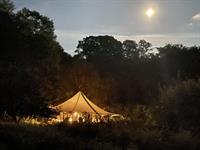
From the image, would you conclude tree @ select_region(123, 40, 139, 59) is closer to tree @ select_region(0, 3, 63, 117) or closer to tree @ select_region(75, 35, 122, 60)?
tree @ select_region(75, 35, 122, 60)

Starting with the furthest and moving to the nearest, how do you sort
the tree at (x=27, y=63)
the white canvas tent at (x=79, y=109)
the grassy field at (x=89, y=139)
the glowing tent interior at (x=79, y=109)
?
1. the white canvas tent at (x=79, y=109)
2. the glowing tent interior at (x=79, y=109)
3. the tree at (x=27, y=63)
4. the grassy field at (x=89, y=139)

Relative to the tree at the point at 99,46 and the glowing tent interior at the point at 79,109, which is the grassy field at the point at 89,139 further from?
the tree at the point at 99,46

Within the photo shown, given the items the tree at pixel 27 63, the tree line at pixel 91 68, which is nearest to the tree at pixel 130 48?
the tree line at pixel 91 68

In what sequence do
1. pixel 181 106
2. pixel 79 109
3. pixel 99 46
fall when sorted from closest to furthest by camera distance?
pixel 181 106, pixel 79 109, pixel 99 46

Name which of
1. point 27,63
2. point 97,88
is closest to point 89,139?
point 27,63

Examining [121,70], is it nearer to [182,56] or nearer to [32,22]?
[182,56]

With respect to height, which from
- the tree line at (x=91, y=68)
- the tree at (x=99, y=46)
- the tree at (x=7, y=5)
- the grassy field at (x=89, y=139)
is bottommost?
the grassy field at (x=89, y=139)

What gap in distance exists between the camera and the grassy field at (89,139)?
644 inches

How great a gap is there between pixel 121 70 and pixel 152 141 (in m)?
47.8

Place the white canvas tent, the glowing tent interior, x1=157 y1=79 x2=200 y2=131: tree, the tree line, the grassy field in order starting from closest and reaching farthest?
the grassy field, x1=157 y1=79 x2=200 y2=131: tree, the glowing tent interior, the white canvas tent, the tree line

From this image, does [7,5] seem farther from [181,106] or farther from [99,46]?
[99,46]

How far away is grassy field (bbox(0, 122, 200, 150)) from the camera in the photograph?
16359 mm

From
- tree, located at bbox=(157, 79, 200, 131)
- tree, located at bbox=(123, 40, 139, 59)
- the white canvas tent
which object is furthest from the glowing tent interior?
tree, located at bbox=(123, 40, 139, 59)

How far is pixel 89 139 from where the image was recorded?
18.4m
